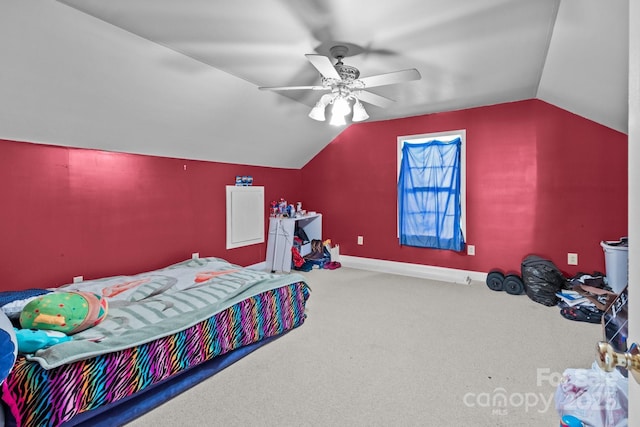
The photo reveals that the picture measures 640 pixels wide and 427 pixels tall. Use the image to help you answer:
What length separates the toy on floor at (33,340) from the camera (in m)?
1.43

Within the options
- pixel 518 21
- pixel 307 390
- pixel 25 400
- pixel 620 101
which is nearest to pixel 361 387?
pixel 307 390

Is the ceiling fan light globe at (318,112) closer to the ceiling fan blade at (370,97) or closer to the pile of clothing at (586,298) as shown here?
the ceiling fan blade at (370,97)

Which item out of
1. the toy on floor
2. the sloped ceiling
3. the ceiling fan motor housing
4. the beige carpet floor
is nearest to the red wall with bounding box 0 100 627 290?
the sloped ceiling

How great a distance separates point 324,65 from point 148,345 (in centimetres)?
194

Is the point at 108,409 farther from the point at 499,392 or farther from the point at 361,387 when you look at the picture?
the point at 499,392

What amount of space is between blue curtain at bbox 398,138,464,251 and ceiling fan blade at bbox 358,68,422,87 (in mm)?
2101

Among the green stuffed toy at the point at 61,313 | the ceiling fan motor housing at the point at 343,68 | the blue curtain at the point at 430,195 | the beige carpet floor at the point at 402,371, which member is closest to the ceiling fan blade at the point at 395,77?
the ceiling fan motor housing at the point at 343,68

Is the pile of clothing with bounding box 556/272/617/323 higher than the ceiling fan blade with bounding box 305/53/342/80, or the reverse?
the ceiling fan blade with bounding box 305/53/342/80

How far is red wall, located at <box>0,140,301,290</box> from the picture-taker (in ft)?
7.81

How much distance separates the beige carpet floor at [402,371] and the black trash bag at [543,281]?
0.11m

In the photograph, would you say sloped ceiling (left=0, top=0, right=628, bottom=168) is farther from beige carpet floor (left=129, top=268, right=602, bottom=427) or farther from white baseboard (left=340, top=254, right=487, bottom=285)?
white baseboard (left=340, top=254, right=487, bottom=285)

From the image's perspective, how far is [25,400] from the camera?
4.21ft

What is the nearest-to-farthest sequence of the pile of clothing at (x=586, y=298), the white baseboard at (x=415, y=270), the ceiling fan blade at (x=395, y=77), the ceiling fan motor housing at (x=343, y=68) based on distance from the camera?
the ceiling fan blade at (x=395, y=77) → the ceiling fan motor housing at (x=343, y=68) → the pile of clothing at (x=586, y=298) → the white baseboard at (x=415, y=270)

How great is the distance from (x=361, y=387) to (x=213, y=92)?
2.67 m
